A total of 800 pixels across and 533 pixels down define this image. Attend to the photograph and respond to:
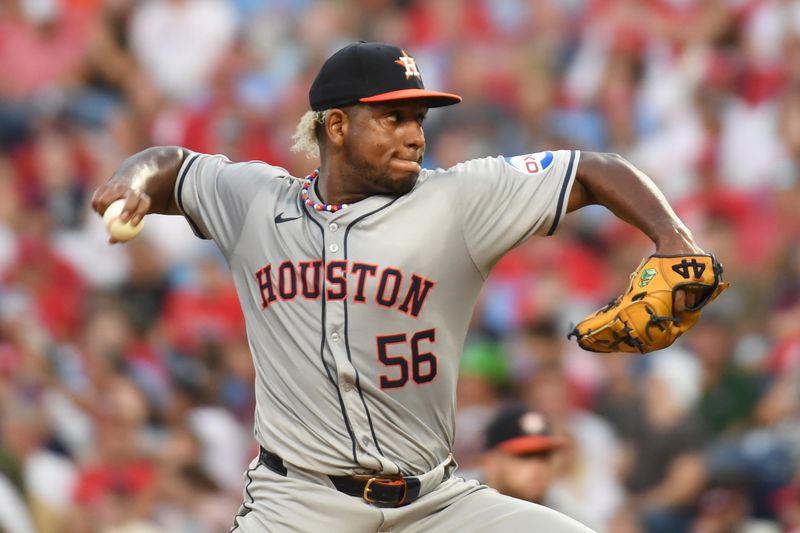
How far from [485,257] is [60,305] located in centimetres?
595

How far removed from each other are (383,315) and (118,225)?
79 centimetres

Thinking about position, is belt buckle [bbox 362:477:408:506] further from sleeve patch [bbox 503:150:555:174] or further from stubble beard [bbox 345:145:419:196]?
sleeve patch [bbox 503:150:555:174]

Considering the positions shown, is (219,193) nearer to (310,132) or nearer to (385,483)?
(310,132)

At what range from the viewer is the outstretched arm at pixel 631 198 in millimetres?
3689

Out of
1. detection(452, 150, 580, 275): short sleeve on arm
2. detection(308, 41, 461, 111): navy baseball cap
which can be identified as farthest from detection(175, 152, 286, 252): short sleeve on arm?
detection(452, 150, 580, 275): short sleeve on arm

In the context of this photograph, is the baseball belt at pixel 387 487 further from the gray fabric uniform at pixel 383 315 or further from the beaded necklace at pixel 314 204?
the beaded necklace at pixel 314 204

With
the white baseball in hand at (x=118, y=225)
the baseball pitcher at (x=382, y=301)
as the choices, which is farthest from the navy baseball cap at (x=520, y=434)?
the white baseball in hand at (x=118, y=225)

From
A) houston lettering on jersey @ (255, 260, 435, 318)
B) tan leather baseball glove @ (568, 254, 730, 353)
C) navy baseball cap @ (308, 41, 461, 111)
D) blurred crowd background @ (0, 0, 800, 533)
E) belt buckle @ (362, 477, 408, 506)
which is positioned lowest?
belt buckle @ (362, 477, 408, 506)

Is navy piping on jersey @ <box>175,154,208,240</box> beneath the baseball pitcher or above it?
above

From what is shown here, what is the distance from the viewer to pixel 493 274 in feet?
27.9

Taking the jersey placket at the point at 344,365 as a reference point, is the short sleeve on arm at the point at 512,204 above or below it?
above

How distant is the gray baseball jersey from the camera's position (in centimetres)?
392

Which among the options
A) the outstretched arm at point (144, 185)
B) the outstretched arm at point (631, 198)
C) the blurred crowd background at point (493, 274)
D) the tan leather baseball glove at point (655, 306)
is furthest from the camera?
the blurred crowd background at point (493, 274)

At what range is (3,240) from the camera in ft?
31.2
